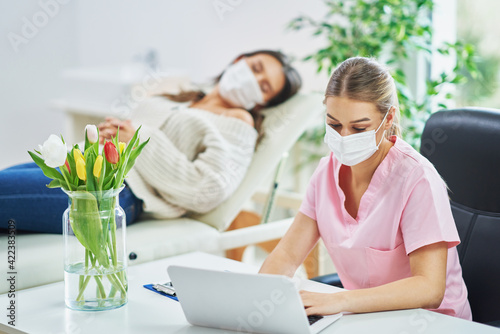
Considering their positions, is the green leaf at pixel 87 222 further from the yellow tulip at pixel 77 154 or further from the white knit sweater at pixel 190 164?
the white knit sweater at pixel 190 164

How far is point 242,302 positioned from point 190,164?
1.00 meters

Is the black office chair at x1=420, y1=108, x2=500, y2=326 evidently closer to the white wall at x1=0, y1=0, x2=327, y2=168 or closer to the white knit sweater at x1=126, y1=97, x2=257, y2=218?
the white knit sweater at x1=126, y1=97, x2=257, y2=218

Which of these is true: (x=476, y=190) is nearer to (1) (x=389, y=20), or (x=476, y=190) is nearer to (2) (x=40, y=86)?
(1) (x=389, y=20)

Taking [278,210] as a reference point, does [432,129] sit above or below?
above

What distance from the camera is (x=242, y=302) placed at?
1063mm

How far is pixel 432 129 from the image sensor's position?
153 centimetres

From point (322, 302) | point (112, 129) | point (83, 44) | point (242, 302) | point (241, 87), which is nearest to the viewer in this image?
point (242, 302)

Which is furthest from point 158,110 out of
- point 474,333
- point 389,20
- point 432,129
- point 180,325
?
point 474,333

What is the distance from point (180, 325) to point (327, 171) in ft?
1.72

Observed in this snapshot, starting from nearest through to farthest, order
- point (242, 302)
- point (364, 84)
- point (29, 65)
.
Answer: point (242, 302) → point (364, 84) → point (29, 65)

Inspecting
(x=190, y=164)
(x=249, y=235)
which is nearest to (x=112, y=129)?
(x=190, y=164)

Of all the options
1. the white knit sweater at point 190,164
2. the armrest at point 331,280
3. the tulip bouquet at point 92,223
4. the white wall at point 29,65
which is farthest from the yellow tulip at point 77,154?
the white wall at point 29,65

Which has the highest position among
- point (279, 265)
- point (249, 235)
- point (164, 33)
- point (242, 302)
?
point (164, 33)

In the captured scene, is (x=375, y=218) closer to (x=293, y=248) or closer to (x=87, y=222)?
(x=293, y=248)
